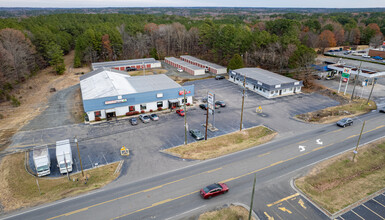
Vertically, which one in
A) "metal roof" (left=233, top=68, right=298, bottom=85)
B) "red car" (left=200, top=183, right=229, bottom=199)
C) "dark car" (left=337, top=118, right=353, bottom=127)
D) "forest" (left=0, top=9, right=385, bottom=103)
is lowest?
"red car" (left=200, top=183, right=229, bottom=199)

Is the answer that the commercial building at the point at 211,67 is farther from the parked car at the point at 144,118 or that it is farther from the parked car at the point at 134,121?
the parked car at the point at 134,121

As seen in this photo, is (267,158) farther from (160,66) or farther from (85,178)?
(160,66)

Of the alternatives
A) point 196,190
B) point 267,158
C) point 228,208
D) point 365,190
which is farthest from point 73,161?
point 365,190

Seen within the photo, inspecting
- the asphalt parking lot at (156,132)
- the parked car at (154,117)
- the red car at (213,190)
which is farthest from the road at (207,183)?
the parked car at (154,117)

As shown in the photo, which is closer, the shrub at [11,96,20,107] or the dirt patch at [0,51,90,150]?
the dirt patch at [0,51,90,150]

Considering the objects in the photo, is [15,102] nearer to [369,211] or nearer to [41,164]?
[41,164]

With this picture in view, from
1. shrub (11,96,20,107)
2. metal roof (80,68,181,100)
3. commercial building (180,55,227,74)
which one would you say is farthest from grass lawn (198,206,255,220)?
commercial building (180,55,227,74)

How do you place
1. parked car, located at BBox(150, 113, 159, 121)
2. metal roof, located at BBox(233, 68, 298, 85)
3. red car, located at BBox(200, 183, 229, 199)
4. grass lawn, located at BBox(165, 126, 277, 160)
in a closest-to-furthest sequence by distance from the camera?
red car, located at BBox(200, 183, 229, 199) < grass lawn, located at BBox(165, 126, 277, 160) < parked car, located at BBox(150, 113, 159, 121) < metal roof, located at BBox(233, 68, 298, 85)

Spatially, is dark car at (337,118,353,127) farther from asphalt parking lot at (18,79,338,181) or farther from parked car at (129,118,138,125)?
parked car at (129,118,138,125)
